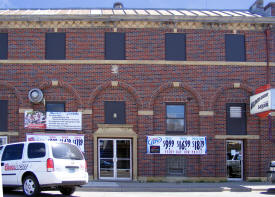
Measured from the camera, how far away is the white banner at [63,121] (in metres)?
20.8

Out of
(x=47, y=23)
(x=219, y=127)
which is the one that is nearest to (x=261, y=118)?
(x=219, y=127)

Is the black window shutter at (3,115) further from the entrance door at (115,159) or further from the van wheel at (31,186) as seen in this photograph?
the van wheel at (31,186)

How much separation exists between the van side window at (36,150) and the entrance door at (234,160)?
37.3ft

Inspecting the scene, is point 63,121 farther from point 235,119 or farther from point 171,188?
point 235,119

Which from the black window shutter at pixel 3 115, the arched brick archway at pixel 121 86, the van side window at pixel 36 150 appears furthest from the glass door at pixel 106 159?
the van side window at pixel 36 150

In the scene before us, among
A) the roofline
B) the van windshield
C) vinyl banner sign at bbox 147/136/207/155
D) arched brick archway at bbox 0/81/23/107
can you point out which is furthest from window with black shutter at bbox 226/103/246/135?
arched brick archway at bbox 0/81/23/107

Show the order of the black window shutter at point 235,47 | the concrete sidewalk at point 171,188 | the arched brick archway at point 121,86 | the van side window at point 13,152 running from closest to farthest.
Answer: the van side window at point 13,152 → the concrete sidewalk at point 171,188 → the arched brick archway at point 121,86 → the black window shutter at point 235,47

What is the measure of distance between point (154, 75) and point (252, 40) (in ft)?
18.0

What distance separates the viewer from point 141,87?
21.2 meters

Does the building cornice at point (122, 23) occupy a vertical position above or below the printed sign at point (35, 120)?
above

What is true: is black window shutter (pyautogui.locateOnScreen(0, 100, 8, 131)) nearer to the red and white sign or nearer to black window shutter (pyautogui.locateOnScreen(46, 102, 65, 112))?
black window shutter (pyautogui.locateOnScreen(46, 102, 65, 112))

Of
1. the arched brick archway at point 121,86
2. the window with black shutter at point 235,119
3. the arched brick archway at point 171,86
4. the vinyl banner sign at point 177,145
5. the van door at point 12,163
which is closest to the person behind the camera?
the van door at point 12,163

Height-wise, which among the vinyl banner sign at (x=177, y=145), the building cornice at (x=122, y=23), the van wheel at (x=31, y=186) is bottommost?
the van wheel at (x=31, y=186)

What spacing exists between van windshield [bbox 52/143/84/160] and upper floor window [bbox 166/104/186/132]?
8.22 metres
